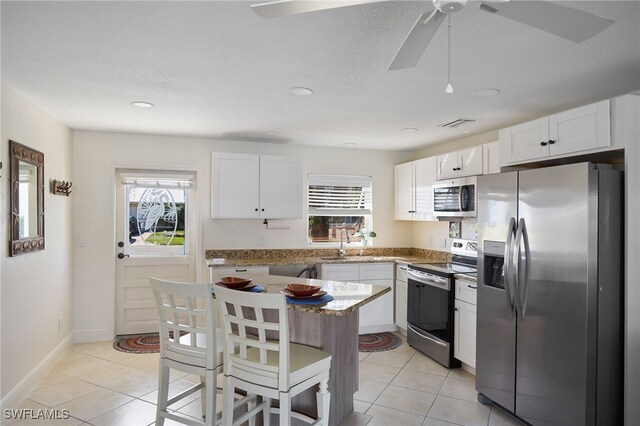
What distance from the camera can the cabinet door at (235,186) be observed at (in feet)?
15.8

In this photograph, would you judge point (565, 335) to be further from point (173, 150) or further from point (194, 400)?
point (173, 150)

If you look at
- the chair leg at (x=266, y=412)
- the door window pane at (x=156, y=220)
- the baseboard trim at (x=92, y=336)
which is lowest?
the baseboard trim at (x=92, y=336)

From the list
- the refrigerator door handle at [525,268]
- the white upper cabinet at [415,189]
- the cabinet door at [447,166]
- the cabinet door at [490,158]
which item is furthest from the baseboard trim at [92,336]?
the cabinet door at [490,158]

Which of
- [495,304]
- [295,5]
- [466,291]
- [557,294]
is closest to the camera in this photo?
[295,5]

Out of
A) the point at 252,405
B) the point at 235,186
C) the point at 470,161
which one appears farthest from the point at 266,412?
the point at 470,161

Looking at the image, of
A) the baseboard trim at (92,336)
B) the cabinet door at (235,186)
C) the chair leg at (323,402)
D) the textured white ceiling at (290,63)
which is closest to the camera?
the textured white ceiling at (290,63)

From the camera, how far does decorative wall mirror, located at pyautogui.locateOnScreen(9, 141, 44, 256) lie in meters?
3.04

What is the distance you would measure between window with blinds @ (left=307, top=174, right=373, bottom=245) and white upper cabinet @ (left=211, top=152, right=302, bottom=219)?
504 millimetres

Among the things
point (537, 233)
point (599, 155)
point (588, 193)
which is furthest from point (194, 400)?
point (599, 155)

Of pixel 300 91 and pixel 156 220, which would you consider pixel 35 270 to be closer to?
pixel 156 220

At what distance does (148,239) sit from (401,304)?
3.13 meters

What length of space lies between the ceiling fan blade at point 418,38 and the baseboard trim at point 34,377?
133 inches

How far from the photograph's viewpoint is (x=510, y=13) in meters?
1.42

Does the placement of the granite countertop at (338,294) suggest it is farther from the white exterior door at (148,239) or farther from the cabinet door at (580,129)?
the white exterior door at (148,239)
